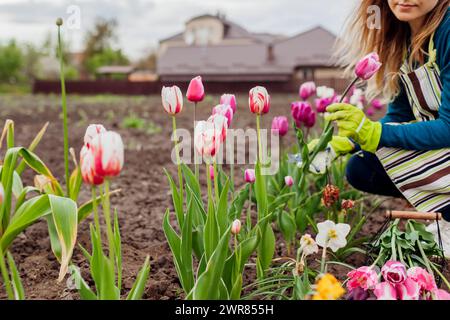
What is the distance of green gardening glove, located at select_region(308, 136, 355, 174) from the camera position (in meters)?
1.71

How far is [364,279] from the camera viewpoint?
109 cm

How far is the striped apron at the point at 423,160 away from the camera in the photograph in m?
1.64

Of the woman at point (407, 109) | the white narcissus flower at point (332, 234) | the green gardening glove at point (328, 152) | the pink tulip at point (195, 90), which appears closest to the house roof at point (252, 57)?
the woman at point (407, 109)

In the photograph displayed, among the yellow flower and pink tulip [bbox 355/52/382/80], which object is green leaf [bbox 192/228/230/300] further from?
pink tulip [bbox 355/52/382/80]

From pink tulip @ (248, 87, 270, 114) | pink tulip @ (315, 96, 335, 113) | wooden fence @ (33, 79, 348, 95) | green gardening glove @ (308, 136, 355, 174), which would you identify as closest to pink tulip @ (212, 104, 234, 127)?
pink tulip @ (248, 87, 270, 114)

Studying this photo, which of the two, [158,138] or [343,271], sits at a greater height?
[158,138]

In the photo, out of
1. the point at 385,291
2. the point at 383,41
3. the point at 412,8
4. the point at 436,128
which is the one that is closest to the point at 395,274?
the point at 385,291

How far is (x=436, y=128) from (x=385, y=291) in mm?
695

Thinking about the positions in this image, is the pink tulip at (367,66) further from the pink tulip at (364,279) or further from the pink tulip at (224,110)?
the pink tulip at (364,279)

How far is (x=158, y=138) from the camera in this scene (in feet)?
14.8

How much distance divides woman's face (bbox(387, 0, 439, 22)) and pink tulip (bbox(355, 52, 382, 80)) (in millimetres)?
303
